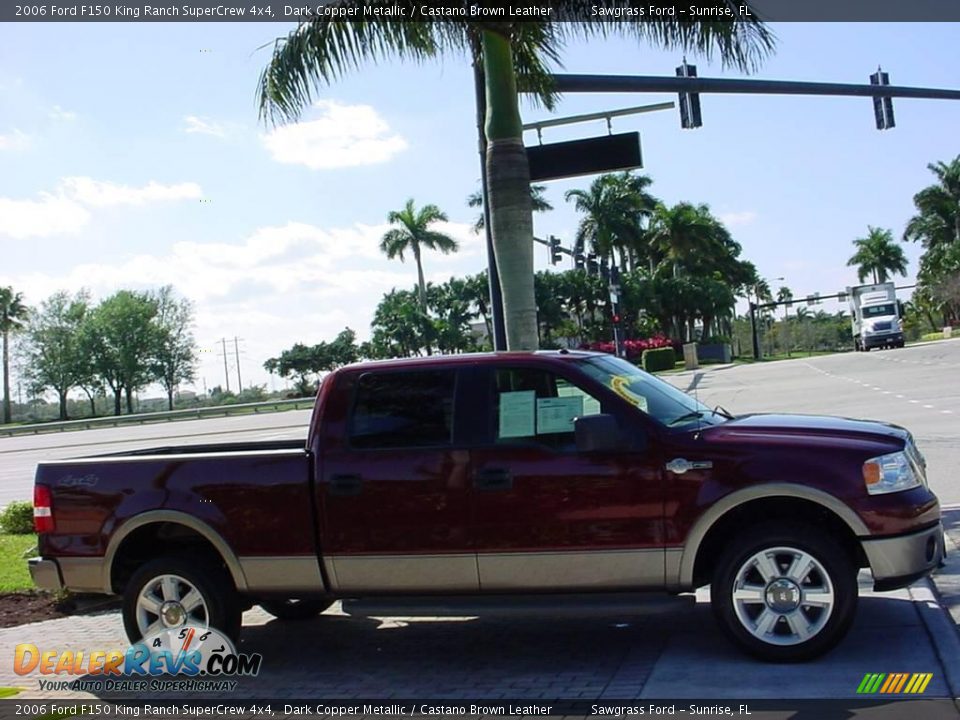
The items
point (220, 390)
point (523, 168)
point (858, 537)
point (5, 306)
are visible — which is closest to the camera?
point (858, 537)

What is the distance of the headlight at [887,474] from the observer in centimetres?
539

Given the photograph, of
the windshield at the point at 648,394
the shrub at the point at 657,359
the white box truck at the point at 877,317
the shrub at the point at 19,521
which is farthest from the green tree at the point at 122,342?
the windshield at the point at 648,394

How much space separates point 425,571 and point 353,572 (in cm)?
46

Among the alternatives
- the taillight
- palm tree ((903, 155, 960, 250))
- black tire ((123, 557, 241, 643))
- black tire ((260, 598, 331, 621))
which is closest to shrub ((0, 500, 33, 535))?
black tire ((260, 598, 331, 621))

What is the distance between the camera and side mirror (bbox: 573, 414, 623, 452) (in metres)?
5.66

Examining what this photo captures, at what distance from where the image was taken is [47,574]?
262 inches

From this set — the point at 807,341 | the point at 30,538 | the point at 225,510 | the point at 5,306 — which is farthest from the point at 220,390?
the point at 225,510

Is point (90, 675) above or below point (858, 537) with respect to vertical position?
below

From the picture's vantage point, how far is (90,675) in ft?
21.7

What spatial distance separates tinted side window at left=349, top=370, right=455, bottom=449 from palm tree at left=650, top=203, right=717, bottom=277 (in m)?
70.3

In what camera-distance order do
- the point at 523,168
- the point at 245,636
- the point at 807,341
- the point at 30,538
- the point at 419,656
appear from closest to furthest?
the point at 419,656 → the point at 245,636 → the point at 523,168 → the point at 30,538 → the point at 807,341

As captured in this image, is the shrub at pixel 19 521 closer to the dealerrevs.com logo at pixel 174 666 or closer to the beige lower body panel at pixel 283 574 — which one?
the dealerrevs.com logo at pixel 174 666

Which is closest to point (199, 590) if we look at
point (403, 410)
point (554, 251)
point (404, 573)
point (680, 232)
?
point (404, 573)

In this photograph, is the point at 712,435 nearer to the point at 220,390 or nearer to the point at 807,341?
the point at 220,390
